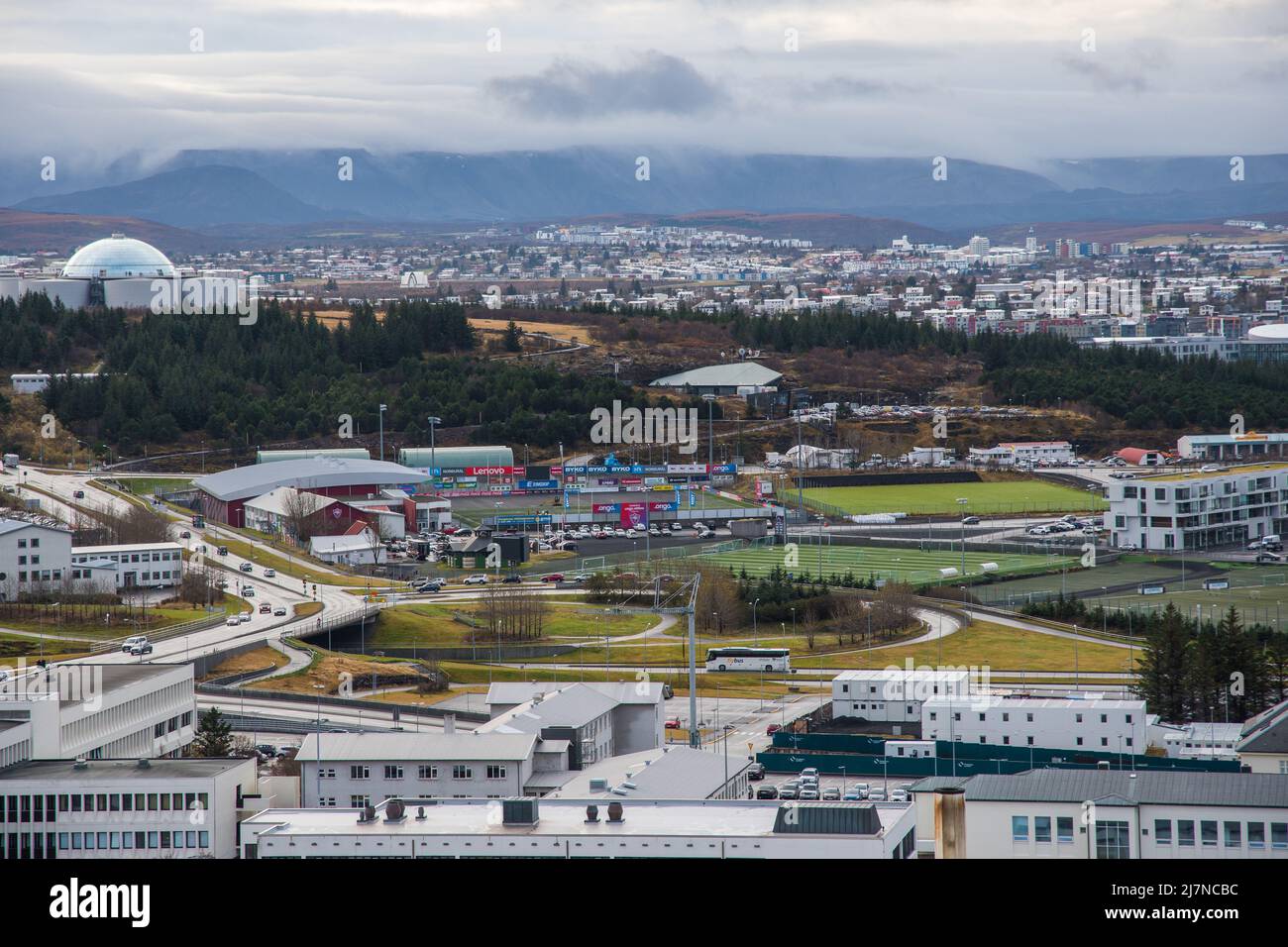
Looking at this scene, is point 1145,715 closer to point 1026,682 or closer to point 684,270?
point 1026,682

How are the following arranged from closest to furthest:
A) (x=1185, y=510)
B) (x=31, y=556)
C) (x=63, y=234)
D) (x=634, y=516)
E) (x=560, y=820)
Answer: (x=560, y=820) → (x=31, y=556) → (x=1185, y=510) → (x=634, y=516) → (x=63, y=234)

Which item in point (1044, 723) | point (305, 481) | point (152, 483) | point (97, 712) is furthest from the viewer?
point (152, 483)

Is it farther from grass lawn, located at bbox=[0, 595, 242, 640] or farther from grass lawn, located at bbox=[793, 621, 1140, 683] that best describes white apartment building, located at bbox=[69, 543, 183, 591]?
grass lawn, located at bbox=[793, 621, 1140, 683]

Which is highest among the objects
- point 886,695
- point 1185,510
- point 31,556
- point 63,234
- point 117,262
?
point 63,234

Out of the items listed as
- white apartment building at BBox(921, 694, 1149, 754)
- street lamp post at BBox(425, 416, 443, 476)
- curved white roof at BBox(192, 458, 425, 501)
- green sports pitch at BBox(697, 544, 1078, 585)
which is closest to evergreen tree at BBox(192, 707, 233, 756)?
white apartment building at BBox(921, 694, 1149, 754)

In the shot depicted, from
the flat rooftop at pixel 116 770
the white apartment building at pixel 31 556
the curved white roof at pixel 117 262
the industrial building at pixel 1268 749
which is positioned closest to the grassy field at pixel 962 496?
the white apartment building at pixel 31 556

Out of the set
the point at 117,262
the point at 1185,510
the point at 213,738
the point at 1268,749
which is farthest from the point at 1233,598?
the point at 117,262

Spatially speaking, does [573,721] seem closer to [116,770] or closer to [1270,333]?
[116,770]
